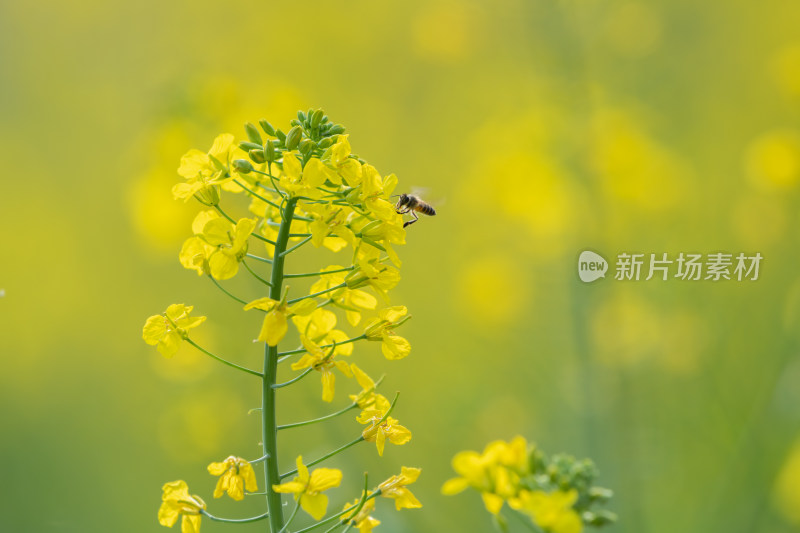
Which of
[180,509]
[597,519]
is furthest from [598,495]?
[180,509]

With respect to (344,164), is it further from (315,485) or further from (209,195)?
(315,485)

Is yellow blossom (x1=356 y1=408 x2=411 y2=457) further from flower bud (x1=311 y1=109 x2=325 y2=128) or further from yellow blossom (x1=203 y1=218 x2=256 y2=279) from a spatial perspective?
flower bud (x1=311 y1=109 x2=325 y2=128)

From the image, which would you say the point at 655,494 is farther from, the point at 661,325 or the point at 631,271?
the point at 631,271

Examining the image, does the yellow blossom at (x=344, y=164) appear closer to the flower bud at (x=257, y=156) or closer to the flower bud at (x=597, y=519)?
the flower bud at (x=257, y=156)

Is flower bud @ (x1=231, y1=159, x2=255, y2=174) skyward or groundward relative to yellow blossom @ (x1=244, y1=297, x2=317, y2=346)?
skyward

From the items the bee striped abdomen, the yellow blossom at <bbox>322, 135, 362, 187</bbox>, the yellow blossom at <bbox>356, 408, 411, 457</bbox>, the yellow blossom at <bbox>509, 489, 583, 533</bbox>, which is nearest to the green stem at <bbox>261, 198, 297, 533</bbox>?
the yellow blossom at <bbox>322, 135, 362, 187</bbox>

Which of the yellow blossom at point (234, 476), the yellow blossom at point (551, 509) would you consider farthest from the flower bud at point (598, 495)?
the yellow blossom at point (234, 476)
